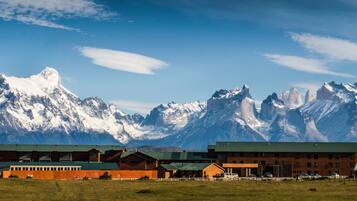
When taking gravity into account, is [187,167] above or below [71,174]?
above

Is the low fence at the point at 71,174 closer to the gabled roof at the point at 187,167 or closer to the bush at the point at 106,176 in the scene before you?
the bush at the point at 106,176

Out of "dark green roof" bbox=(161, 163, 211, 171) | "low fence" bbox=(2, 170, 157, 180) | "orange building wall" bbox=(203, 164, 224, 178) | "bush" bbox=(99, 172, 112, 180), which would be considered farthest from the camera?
"dark green roof" bbox=(161, 163, 211, 171)

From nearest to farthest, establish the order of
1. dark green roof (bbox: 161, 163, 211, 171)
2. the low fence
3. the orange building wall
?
1. the low fence
2. the orange building wall
3. dark green roof (bbox: 161, 163, 211, 171)

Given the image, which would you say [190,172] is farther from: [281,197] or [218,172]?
[281,197]

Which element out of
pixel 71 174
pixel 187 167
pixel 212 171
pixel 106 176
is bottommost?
pixel 106 176

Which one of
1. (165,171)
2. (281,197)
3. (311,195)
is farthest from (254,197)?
(165,171)

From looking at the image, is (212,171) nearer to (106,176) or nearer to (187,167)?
(187,167)

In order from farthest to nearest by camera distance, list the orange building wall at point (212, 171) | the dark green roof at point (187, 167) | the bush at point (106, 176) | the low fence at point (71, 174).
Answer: the dark green roof at point (187, 167)
the orange building wall at point (212, 171)
the bush at point (106, 176)
the low fence at point (71, 174)

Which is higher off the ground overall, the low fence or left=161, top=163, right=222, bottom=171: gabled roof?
left=161, top=163, right=222, bottom=171: gabled roof

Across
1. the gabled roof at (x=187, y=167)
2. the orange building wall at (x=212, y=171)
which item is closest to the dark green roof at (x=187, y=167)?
the gabled roof at (x=187, y=167)

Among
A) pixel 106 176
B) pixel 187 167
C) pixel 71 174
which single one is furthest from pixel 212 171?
pixel 71 174

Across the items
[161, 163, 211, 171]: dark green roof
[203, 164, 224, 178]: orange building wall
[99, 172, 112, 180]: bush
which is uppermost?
[161, 163, 211, 171]: dark green roof

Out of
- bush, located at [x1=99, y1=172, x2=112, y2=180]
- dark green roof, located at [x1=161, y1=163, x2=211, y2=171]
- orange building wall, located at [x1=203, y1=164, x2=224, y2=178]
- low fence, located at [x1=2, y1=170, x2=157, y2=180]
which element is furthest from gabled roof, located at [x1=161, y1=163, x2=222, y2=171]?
bush, located at [x1=99, y1=172, x2=112, y2=180]

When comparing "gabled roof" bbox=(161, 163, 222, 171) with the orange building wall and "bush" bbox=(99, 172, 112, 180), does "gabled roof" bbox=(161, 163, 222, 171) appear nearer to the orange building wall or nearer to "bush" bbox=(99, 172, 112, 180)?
the orange building wall
